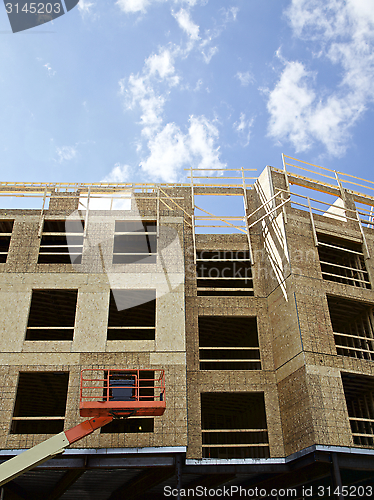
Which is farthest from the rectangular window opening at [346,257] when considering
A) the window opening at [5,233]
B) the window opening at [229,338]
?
the window opening at [5,233]

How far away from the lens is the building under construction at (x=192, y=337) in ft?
56.9

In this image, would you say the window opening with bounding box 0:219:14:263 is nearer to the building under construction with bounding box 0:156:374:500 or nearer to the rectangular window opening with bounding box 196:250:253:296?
the building under construction with bounding box 0:156:374:500

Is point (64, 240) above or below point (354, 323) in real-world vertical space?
above

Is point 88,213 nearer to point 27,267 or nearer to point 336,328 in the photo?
point 27,267

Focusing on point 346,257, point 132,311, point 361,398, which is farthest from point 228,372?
point 346,257

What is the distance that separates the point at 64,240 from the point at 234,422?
519 inches

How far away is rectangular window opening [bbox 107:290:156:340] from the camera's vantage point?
20922 millimetres

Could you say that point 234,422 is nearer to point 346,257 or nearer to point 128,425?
point 128,425

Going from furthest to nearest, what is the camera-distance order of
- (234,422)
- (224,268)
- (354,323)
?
(234,422) < (224,268) < (354,323)

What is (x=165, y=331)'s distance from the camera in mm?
19031

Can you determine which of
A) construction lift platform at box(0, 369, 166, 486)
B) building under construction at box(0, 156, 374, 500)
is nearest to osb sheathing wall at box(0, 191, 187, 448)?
building under construction at box(0, 156, 374, 500)

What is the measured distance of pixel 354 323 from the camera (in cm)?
2273

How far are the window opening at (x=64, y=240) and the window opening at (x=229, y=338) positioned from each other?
22.6 ft

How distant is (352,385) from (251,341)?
584 centimetres
